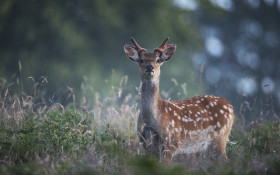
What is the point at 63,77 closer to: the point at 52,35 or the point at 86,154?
the point at 52,35

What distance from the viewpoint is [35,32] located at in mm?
21234

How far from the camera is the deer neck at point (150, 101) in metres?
6.13

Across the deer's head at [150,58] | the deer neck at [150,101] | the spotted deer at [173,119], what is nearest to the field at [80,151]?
the spotted deer at [173,119]

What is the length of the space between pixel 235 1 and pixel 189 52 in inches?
225

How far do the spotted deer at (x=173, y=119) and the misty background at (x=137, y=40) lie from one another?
39.8 ft

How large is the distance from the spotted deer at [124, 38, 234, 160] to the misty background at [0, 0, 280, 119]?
12.1 meters

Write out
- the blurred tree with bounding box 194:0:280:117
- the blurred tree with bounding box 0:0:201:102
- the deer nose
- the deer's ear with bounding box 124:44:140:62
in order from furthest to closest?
1. the blurred tree with bounding box 194:0:280:117
2. the blurred tree with bounding box 0:0:201:102
3. the deer's ear with bounding box 124:44:140:62
4. the deer nose

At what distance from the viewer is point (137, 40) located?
22.6m

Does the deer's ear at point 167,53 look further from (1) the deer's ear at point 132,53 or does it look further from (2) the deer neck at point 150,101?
(2) the deer neck at point 150,101

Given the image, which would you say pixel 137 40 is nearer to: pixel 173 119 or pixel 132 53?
pixel 132 53

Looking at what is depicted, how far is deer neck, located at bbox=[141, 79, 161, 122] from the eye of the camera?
613 cm

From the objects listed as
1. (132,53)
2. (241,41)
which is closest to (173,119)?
(132,53)

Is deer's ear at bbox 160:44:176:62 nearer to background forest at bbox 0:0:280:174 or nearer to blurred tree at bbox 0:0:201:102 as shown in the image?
background forest at bbox 0:0:280:174

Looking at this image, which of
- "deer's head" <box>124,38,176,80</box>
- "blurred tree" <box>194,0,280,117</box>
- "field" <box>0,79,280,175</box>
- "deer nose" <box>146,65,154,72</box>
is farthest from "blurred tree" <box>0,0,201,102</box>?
"deer nose" <box>146,65,154,72</box>
